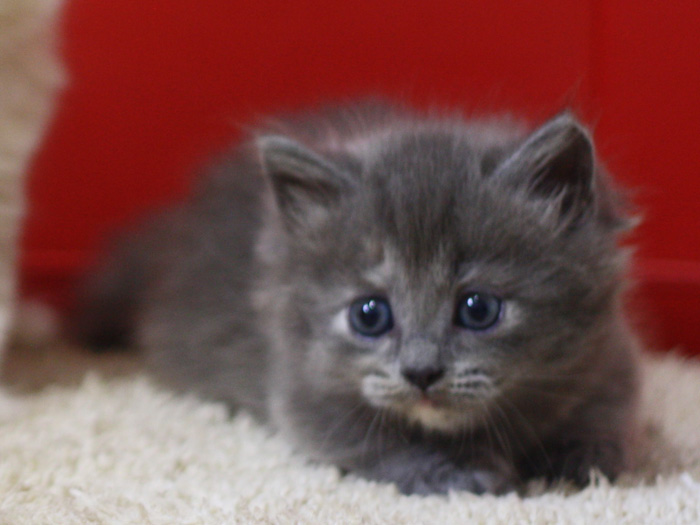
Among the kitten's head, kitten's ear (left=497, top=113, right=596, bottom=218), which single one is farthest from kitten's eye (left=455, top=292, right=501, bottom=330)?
kitten's ear (left=497, top=113, right=596, bottom=218)

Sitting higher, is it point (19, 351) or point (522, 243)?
point (522, 243)

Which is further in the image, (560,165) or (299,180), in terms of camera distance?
(299,180)

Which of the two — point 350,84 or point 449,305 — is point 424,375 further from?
point 350,84

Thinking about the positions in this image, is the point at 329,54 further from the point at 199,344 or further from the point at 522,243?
the point at 522,243

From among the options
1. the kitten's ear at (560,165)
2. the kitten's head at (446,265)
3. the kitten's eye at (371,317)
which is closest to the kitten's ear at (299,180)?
the kitten's head at (446,265)

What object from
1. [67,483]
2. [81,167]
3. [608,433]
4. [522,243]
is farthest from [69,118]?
[608,433]

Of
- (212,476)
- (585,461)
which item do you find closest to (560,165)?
(585,461)

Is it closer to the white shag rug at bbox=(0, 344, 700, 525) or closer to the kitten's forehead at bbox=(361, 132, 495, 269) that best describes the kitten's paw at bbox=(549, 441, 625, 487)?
the white shag rug at bbox=(0, 344, 700, 525)
